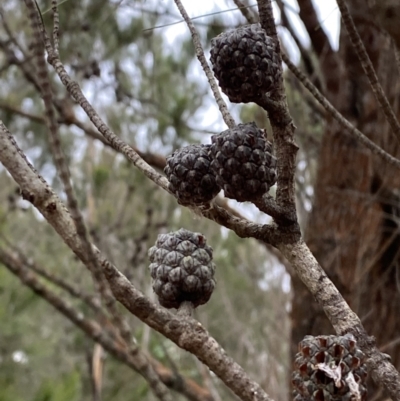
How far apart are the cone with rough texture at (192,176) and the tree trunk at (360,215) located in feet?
4.23

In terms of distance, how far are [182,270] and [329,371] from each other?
9.0 inches

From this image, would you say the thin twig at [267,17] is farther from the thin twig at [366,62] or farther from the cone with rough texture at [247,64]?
the thin twig at [366,62]

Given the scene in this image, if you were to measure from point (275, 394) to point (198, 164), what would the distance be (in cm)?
184

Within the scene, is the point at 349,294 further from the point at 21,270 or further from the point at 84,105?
the point at 84,105

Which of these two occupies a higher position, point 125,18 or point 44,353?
point 125,18

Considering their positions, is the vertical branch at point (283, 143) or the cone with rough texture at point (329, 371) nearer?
the cone with rough texture at point (329, 371)

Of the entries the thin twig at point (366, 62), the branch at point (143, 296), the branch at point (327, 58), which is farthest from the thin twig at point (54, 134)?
the branch at point (327, 58)

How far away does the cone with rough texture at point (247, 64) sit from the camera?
0.48m

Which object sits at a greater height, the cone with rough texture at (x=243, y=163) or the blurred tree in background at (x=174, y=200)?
the blurred tree in background at (x=174, y=200)

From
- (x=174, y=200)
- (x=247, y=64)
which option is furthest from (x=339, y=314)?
(x=174, y=200)

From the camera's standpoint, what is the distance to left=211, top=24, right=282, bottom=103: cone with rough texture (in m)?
0.48

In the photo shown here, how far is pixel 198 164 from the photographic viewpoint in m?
0.51

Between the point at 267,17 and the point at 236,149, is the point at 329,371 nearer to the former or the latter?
the point at 236,149

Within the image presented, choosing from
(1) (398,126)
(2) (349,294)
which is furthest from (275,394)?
(1) (398,126)
